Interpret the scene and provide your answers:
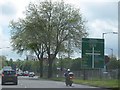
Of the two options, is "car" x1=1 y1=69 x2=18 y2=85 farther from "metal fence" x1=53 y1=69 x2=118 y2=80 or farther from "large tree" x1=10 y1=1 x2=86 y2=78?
"large tree" x1=10 y1=1 x2=86 y2=78

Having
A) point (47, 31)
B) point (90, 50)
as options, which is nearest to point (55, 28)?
point (47, 31)

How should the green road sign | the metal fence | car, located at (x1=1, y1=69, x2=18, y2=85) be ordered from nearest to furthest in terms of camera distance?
1. car, located at (x1=1, y1=69, x2=18, y2=85)
2. the green road sign
3. the metal fence

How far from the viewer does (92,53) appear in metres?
48.7

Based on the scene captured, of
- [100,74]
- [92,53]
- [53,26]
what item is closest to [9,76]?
[92,53]

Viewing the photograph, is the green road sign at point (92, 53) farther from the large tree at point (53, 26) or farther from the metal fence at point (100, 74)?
the large tree at point (53, 26)

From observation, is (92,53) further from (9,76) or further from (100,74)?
(100,74)

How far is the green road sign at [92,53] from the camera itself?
160ft

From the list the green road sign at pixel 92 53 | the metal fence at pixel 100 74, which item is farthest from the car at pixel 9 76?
the metal fence at pixel 100 74

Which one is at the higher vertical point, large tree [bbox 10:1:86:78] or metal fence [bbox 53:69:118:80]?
large tree [bbox 10:1:86:78]

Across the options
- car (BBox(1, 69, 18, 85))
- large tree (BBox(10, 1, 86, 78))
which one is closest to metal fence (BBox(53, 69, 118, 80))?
large tree (BBox(10, 1, 86, 78))

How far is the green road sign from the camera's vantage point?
160 ft

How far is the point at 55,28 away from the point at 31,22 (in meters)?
4.59

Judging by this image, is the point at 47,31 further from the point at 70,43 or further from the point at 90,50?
the point at 90,50

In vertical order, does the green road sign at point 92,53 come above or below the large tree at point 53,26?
below
